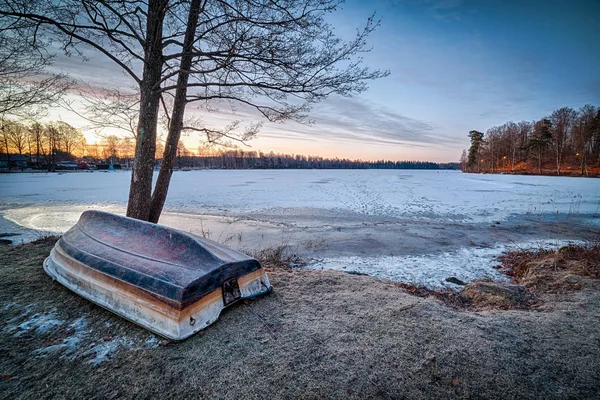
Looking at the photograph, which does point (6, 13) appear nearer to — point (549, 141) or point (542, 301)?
point (542, 301)

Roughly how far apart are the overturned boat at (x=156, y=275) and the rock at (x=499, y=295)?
283 centimetres

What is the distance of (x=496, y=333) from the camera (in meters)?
2.34

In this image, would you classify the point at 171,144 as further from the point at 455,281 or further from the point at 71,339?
the point at 455,281

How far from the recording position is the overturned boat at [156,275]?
222 centimetres

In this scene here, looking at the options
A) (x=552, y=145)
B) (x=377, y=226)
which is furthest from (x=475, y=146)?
(x=377, y=226)

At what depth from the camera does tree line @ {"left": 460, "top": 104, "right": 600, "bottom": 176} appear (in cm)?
4469

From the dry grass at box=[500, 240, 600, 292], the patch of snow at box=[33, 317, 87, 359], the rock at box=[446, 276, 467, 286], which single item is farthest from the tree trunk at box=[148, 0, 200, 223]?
the dry grass at box=[500, 240, 600, 292]

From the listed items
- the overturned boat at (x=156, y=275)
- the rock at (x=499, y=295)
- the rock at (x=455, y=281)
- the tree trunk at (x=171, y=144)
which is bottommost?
the rock at (x=455, y=281)

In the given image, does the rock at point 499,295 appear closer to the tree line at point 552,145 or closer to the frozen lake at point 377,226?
the frozen lake at point 377,226

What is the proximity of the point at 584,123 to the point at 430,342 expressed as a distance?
70737mm

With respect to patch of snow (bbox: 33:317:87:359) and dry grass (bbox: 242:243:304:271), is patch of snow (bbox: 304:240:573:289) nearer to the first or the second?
dry grass (bbox: 242:243:304:271)

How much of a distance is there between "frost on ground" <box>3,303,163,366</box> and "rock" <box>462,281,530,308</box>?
3802 millimetres

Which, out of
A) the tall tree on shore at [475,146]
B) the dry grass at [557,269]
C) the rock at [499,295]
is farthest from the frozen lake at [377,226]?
the tall tree on shore at [475,146]

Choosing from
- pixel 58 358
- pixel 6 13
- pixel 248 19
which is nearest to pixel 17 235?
pixel 6 13
